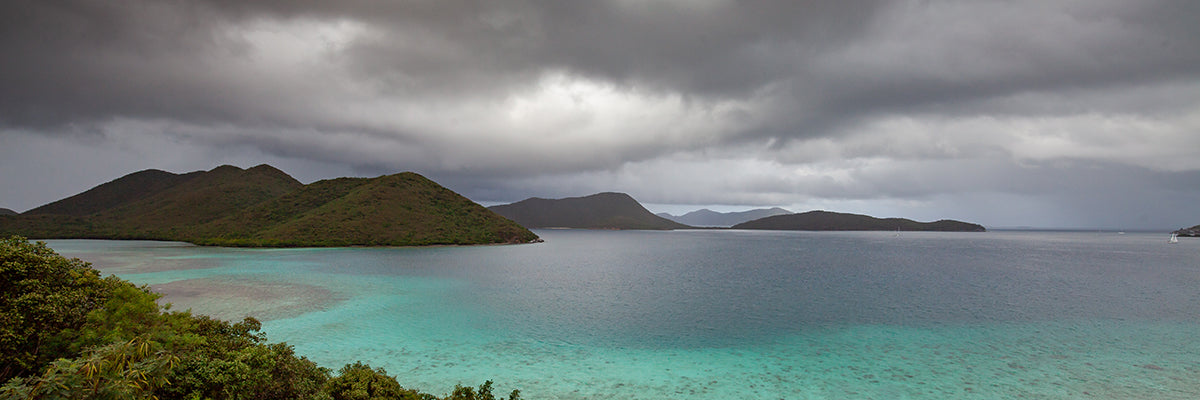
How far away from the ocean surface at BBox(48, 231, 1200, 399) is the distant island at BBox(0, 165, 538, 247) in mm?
74575

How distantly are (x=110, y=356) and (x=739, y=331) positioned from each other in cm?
2939

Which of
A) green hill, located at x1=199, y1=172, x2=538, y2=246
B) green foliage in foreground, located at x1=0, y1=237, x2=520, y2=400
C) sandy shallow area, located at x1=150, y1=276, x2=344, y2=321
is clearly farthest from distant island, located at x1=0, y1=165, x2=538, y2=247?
green foliage in foreground, located at x1=0, y1=237, x2=520, y2=400

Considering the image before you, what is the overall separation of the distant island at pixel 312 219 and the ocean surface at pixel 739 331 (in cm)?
7457

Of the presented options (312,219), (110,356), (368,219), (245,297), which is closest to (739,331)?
(110,356)

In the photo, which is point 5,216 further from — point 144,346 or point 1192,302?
point 1192,302

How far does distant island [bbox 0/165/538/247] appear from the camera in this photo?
130625mm

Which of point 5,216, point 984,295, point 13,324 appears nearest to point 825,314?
point 984,295

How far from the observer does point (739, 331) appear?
1183 inches

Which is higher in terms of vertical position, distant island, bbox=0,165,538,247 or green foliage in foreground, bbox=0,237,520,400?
distant island, bbox=0,165,538,247

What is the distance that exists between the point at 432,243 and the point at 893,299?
413ft

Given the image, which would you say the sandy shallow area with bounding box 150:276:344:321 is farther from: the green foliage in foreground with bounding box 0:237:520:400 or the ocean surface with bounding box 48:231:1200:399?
the green foliage in foreground with bounding box 0:237:520:400

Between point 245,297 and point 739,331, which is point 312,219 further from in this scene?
point 739,331

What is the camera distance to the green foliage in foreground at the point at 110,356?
9.66 metres

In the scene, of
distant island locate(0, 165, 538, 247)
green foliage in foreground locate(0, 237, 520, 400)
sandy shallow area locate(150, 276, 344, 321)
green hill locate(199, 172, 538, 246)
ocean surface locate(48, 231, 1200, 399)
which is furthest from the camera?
distant island locate(0, 165, 538, 247)
